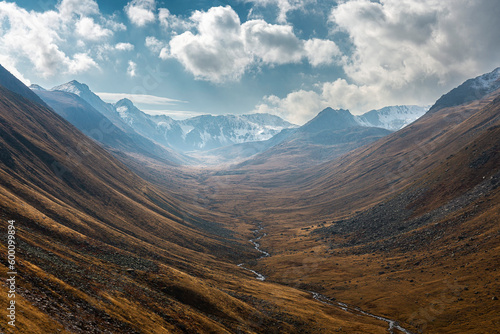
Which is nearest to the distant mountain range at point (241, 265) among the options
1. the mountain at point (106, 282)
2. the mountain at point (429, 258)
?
the mountain at point (106, 282)

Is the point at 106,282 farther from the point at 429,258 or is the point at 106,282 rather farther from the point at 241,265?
the point at 429,258

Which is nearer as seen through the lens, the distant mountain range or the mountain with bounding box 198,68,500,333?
the distant mountain range

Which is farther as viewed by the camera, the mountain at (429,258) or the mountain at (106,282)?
the mountain at (429,258)

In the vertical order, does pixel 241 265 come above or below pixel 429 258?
below

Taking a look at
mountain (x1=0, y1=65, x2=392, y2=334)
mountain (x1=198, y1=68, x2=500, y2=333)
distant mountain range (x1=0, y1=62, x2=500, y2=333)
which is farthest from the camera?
mountain (x1=198, y1=68, x2=500, y2=333)

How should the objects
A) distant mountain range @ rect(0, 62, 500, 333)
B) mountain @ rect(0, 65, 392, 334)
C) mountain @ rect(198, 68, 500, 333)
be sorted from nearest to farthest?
mountain @ rect(0, 65, 392, 334) < distant mountain range @ rect(0, 62, 500, 333) < mountain @ rect(198, 68, 500, 333)

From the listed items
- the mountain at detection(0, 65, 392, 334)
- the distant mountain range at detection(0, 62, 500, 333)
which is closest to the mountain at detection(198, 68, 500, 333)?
the distant mountain range at detection(0, 62, 500, 333)

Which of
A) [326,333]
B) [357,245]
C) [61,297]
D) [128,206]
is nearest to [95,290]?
[61,297]

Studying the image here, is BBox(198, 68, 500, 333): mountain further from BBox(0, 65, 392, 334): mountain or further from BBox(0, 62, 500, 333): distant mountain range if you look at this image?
BBox(0, 65, 392, 334): mountain

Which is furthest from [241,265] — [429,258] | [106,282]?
[106,282]

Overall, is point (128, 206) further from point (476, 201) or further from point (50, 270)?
point (476, 201)

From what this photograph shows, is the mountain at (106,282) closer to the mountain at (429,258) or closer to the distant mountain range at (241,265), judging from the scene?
the distant mountain range at (241,265)
